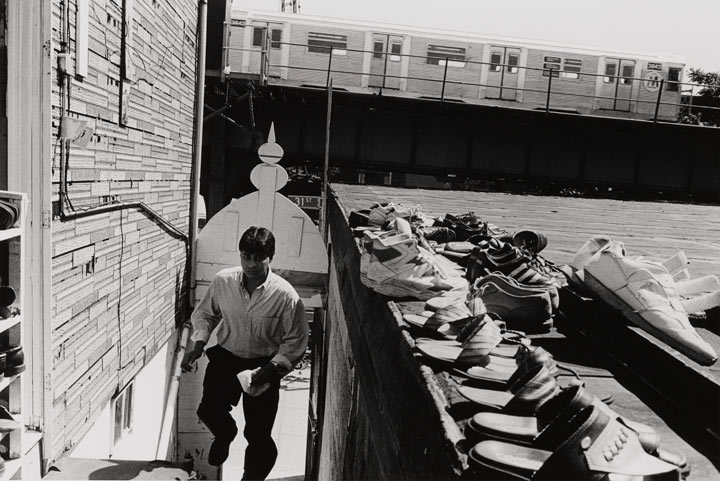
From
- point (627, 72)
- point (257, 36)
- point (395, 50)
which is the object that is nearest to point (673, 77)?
point (627, 72)

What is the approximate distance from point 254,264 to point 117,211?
8.26 feet

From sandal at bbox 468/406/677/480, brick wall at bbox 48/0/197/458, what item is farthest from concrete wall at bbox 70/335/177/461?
sandal at bbox 468/406/677/480

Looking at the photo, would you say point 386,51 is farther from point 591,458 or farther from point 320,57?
point 591,458

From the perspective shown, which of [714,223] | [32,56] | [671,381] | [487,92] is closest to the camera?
[671,381]

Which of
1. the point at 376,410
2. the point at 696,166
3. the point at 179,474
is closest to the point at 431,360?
the point at 376,410

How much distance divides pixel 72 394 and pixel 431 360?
4.52 metres

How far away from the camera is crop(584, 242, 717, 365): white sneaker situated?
2.34 meters

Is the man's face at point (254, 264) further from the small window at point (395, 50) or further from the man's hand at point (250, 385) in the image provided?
the small window at point (395, 50)

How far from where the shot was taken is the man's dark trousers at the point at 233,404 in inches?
222

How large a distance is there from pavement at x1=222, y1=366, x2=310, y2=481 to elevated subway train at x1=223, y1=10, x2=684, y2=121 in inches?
402

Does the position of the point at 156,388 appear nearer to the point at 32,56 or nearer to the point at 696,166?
the point at 32,56

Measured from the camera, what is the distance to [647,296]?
258 centimetres

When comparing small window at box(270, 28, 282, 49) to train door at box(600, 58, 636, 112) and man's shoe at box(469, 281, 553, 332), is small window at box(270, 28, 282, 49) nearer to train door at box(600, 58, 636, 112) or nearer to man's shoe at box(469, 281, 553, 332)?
train door at box(600, 58, 636, 112)

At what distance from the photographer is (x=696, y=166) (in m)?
19.6
